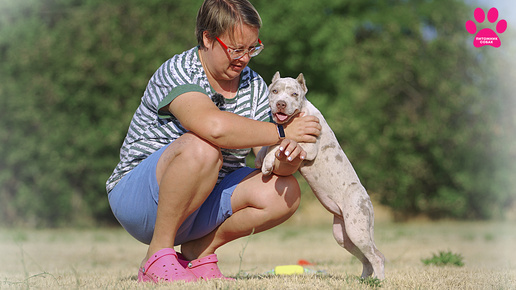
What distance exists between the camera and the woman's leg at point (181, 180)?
136 inches

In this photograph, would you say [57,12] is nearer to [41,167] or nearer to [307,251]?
[41,167]

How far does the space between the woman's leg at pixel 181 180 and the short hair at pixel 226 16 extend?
0.73 metres

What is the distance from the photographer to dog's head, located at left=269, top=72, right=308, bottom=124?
3668 millimetres

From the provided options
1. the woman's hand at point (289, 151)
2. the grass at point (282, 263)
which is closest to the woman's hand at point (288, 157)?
the woman's hand at point (289, 151)

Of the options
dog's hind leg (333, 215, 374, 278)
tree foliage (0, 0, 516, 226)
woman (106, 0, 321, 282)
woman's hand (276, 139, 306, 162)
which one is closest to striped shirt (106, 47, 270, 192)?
woman (106, 0, 321, 282)

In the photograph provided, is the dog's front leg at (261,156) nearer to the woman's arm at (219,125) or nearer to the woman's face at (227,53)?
the woman's arm at (219,125)

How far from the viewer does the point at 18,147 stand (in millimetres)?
15070

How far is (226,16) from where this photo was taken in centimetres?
366

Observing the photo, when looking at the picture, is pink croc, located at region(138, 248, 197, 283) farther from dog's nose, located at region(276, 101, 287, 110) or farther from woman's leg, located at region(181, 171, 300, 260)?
dog's nose, located at region(276, 101, 287, 110)

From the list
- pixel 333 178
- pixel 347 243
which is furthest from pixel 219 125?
pixel 347 243

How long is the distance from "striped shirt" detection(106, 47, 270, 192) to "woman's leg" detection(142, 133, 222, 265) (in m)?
0.32

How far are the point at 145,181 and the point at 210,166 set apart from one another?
496mm

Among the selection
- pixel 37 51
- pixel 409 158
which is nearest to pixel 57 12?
pixel 37 51

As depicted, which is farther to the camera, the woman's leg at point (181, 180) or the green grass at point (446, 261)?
the green grass at point (446, 261)
